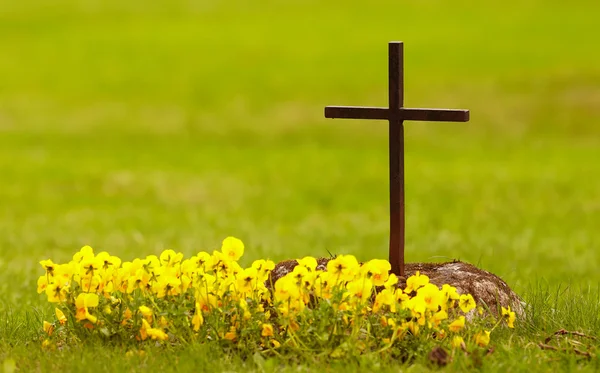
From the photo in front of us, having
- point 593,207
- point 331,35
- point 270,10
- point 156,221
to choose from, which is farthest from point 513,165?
point 270,10

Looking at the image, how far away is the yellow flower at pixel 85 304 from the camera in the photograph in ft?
16.5

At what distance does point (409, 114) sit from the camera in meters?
5.63

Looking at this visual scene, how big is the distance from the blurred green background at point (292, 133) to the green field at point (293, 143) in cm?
6

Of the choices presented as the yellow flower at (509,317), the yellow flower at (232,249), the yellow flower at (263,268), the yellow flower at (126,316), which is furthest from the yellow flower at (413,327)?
the yellow flower at (126,316)

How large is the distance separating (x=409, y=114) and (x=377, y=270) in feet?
3.35

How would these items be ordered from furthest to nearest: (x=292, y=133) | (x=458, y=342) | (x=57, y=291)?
(x=292, y=133) < (x=57, y=291) < (x=458, y=342)

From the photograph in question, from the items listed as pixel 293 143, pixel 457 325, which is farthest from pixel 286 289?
pixel 293 143

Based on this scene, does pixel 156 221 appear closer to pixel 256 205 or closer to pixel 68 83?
pixel 256 205

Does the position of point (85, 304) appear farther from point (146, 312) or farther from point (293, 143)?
point (293, 143)

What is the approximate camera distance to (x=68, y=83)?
24.8 metres

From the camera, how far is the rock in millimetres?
5609

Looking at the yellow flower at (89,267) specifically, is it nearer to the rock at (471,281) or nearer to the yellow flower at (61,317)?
the yellow flower at (61,317)

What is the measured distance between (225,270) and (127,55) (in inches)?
888

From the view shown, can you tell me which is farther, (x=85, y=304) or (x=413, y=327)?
(x=85, y=304)
